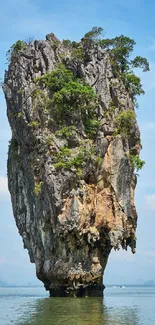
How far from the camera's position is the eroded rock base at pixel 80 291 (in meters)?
26.6

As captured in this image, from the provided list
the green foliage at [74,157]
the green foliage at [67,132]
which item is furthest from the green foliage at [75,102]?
the green foliage at [74,157]

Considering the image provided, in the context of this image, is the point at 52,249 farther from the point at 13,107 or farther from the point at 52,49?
the point at 52,49

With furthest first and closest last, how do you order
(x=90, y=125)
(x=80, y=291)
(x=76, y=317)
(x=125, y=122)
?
(x=125, y=122) < (x=90, y=125) < (x=80, y=291) < (x=76, y=317)

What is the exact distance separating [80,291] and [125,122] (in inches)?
404

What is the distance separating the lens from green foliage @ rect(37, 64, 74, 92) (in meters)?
28.4

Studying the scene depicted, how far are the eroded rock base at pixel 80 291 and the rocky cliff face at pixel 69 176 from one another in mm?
60

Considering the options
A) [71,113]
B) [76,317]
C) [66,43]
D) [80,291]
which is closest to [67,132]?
[71,113]

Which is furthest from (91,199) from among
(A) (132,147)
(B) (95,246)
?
(A) (132,147)

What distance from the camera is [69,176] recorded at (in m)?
26.5

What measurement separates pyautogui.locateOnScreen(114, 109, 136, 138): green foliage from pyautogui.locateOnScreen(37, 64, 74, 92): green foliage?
12.3 feet

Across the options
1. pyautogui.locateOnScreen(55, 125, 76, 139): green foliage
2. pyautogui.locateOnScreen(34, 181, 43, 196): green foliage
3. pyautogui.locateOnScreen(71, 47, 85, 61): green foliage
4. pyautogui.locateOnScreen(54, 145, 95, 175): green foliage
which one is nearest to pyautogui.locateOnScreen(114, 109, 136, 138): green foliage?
pyautogui.locateOnScreen(54, 145, 95, 175): green foliage

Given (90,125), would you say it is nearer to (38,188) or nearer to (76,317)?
(38,188)

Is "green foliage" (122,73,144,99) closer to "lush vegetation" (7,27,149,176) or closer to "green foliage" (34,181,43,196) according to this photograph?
"lush vegetation" (7,27,149,176)

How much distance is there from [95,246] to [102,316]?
28.7 feet
